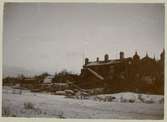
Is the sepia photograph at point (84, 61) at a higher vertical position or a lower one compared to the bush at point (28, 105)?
higher

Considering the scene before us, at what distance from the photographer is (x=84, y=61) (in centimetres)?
114

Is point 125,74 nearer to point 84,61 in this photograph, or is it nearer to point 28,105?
point 84,61

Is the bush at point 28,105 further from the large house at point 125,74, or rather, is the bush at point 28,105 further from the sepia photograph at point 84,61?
the large house at point 125,74

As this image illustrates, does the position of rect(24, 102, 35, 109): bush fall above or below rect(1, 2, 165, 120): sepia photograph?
below

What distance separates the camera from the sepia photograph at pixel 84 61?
1136mm

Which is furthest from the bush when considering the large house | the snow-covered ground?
the large house

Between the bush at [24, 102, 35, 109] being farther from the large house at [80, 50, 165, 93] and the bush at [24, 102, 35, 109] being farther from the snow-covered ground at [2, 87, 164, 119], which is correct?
the large house at [80, 50, 165, 93]

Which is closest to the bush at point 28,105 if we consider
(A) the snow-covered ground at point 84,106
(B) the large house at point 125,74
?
(A) the snow-covered ground at point 84,106

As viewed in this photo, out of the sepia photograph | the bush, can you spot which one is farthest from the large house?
the bush

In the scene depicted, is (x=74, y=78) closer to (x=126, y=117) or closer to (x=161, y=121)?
(x=126, y=117)

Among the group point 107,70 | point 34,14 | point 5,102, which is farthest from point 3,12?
point 107,70

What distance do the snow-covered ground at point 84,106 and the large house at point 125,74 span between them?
4 centimetres

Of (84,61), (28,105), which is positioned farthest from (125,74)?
(28,105)

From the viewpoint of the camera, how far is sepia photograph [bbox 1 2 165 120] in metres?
A: 1.14
